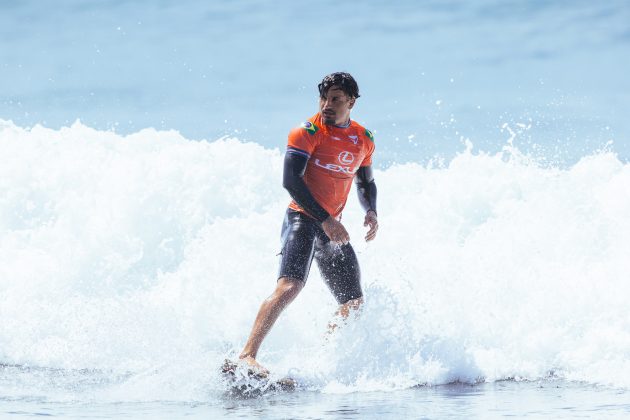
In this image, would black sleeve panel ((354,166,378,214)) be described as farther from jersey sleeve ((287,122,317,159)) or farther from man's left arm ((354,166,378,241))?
jersey sleeve ((287,122,317,159))

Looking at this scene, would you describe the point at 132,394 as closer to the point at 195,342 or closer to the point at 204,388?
the point at 204,388

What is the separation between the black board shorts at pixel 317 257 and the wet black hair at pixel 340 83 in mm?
902

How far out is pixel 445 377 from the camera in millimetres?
6176

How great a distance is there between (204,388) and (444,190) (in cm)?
809

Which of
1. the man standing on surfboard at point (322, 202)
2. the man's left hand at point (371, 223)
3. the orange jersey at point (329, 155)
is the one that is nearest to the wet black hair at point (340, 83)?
the man standing on surfboard at point (322, 202)

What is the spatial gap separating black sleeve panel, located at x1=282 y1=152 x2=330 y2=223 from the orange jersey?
0.06 meters

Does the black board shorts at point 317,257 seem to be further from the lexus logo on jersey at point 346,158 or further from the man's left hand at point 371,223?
the lexus logo on jersey at point 346,158

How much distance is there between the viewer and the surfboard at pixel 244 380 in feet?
18.1

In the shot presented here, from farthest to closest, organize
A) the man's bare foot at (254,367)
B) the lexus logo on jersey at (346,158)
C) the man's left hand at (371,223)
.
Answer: the man's left hand at (371,223)
the lexus logo on jersey at (346,158)
the man's bare foot at (254,367)

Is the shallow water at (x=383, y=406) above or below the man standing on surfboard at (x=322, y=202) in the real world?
below

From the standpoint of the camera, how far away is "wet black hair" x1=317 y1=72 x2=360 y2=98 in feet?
19.0

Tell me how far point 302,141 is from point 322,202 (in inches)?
20.6

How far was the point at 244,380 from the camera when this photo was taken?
555 centimetres

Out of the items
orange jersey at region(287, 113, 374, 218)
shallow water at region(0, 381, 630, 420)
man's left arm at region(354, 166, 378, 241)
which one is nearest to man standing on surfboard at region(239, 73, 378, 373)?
orange jersey at region(287, 113, 374, 218)
